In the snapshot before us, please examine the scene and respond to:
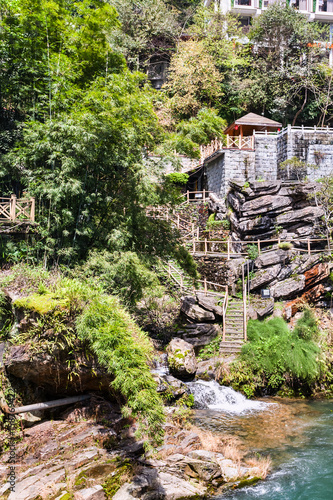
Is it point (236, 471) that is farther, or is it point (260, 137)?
point (260, 137)

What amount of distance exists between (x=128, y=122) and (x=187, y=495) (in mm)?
9232

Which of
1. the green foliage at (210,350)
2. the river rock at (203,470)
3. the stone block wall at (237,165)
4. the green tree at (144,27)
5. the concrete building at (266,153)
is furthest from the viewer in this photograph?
the green tree at (144,27)

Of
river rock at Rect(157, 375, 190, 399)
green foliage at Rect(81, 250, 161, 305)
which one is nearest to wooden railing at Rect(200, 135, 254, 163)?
green foliage at Rect(81, 250, 161, 305)

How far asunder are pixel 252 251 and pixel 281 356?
720cm

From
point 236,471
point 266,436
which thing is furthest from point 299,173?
point 236,471

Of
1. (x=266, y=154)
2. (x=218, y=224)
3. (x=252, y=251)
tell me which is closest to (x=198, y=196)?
(x=218, y=224)

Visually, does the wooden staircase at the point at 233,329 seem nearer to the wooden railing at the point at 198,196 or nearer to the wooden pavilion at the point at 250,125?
the wooden railing at the point at 198,196

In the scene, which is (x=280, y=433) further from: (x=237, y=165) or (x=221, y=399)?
(x=237, y=165)

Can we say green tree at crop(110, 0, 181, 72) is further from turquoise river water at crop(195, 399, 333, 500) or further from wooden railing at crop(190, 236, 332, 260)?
turquoise river water at crop(195, 399, 333, 500)

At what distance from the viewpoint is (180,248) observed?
1300 cm

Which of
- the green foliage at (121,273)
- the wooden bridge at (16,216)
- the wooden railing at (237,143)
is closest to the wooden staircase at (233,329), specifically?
the green foliage at (121,273)

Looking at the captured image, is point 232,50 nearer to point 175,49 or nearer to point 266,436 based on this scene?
point 175,49

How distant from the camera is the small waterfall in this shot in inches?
460

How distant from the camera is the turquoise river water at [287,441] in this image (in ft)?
24.0
